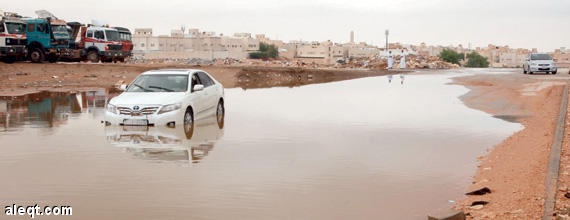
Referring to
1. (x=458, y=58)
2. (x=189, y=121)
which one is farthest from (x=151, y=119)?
(x=458, y=58)

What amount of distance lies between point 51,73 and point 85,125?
20.8m

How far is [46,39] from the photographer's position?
125ft

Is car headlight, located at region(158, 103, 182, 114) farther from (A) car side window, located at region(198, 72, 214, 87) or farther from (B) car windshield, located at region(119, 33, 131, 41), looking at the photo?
(B) car windshield, located at region(119, 33, 131, 41)

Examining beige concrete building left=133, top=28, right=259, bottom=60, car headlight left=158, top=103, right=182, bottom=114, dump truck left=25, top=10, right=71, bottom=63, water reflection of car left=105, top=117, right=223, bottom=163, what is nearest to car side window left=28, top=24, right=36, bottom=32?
dump truck left=25, top=10, right=71, bottom=63

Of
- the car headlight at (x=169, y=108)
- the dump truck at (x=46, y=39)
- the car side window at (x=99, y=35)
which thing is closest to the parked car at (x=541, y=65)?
the car side window at (x=99, y=35)

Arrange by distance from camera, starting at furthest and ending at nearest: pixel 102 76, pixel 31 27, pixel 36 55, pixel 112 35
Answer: pixel 112 35, pixel 36 55, pixel 31 27, pixel 102 76

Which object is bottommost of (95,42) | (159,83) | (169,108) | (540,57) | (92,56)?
(169,108)

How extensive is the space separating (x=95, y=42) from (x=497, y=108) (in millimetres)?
30089

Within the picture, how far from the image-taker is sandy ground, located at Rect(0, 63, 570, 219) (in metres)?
7.11

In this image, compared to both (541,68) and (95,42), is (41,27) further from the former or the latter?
(541,68)

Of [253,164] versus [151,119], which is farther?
[151,119]

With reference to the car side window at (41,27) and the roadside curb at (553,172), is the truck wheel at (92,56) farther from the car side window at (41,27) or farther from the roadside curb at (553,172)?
the roadside curb at (553,172)

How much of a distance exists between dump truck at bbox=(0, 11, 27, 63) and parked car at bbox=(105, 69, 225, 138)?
80.6ft

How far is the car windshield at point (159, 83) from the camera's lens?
14266 mm
